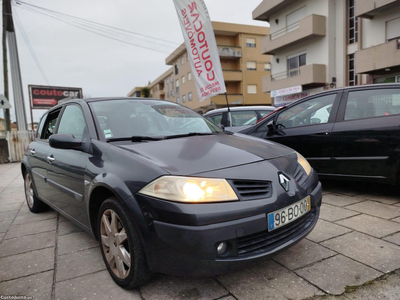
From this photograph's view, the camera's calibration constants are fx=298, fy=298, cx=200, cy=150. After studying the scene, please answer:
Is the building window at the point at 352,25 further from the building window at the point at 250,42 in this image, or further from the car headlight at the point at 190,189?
the car headlight at the point at 190,189

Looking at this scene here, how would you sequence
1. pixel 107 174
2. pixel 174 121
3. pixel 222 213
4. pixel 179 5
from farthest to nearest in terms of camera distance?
pixel 179 5 → pixel 174 121 → pixel 107 174 → pixel 222 213

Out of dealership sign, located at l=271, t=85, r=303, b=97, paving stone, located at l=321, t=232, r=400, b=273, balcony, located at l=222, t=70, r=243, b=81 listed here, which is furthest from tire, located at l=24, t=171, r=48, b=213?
balcony, located at l=222, t=70, r=243, b=81

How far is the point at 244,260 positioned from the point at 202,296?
413mm

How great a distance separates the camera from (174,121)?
3.04 meters

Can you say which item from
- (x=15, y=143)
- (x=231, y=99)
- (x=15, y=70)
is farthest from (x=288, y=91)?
(x=15, y=143)

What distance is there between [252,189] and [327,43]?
753 inches

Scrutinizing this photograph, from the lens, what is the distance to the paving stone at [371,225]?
2.86m

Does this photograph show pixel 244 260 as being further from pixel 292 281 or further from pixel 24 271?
pixel 24 271

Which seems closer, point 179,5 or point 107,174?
point 107,174

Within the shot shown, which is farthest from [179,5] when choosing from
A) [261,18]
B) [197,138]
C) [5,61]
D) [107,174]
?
[261,18]

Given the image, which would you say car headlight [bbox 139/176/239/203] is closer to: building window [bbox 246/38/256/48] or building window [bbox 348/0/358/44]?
building window [bbox 348/0/358/44]

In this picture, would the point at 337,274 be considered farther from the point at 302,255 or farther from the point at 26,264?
the point at 26,264

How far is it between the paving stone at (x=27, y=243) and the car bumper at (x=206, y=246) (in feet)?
5.75

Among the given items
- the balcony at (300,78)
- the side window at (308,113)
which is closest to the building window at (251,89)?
the balcony at (300,78)
